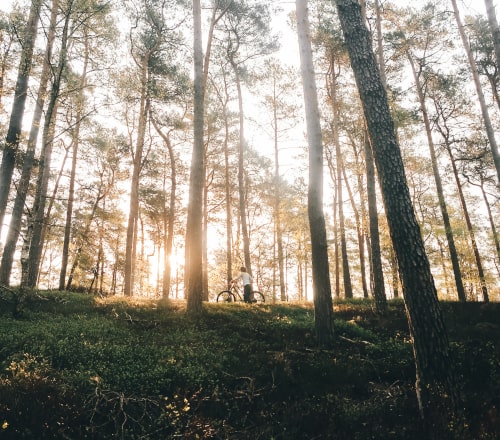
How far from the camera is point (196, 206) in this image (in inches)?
407

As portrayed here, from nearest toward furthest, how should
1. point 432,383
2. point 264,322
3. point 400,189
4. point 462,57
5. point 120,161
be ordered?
point 432,383, point 400,189, point 264,322, point 462,57, point 120,161

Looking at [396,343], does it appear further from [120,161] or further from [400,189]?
[120,161]

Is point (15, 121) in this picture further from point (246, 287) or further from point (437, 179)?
point (437, 179)

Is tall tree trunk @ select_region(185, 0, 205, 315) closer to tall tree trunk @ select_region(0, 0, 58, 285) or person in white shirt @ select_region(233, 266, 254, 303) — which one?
person in white shirt @ select_region(233, 266, 254, 303)

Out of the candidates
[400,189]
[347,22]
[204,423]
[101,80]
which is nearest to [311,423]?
[204,423]

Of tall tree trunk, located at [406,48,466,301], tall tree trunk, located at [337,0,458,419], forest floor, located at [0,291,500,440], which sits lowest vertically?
forest floor, located at [0,291,500,440]

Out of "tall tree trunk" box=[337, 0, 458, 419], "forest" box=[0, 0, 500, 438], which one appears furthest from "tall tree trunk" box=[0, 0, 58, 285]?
"tall tree trunk" box=[337, 0, 458, 419]

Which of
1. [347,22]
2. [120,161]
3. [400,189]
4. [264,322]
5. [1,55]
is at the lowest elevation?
[264,322]

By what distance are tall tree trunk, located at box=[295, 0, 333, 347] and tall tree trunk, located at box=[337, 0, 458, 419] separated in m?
2.83

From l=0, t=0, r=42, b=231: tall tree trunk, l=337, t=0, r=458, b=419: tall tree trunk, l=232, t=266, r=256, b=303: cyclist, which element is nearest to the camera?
l=337, t=0, r=458, b=419: tall tree trunk

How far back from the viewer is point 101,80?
414 inches

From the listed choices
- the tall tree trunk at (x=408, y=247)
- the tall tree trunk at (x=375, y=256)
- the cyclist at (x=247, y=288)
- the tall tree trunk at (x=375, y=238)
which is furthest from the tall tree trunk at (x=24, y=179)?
the tall tree trunk at (x=375, y=256)

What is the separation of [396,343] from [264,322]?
3589mm

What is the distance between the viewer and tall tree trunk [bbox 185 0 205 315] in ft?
32.4
